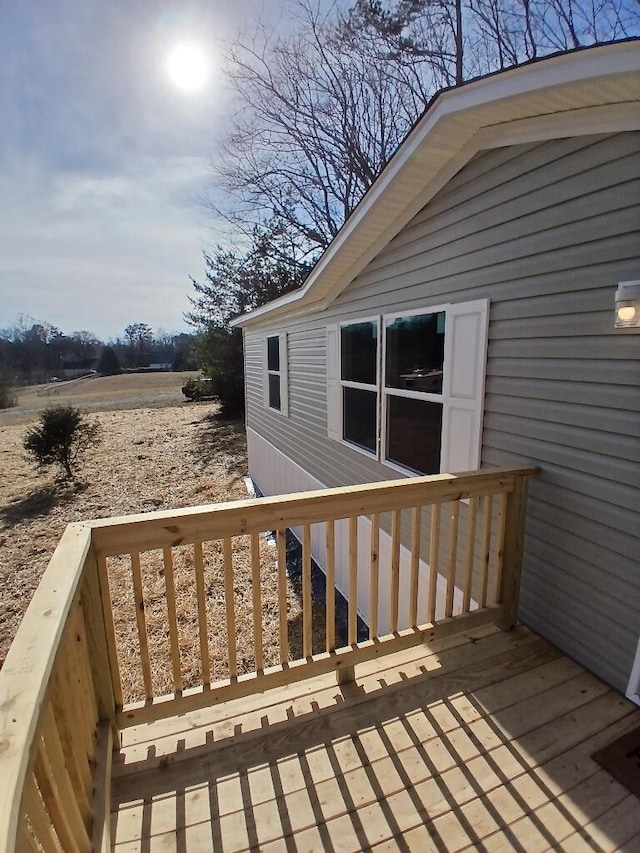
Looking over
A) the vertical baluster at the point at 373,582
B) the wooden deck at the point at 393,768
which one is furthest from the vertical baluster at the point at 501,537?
the vertical baluster at the point at 373,582

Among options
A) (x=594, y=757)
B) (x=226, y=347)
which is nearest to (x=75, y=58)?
(x=594, y=757)

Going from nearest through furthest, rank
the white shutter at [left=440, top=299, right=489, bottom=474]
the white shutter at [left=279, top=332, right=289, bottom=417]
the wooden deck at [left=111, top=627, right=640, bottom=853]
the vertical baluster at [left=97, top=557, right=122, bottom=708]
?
the wooden deck at [left=111, top=627, right=640, bottom=853]
the vertical baluster at [left=97, top=557, right=122, bottom=708]
the white shutter at [left=440, top=299, right=489, bottom=474]
the white shutter at [left=279, top=332, right=289, bottom=417]

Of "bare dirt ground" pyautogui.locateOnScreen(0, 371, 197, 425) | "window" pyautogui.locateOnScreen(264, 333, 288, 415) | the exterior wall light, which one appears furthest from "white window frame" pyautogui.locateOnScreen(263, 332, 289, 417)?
"bare dirt ground" pyautogui.locateOnScreen(0, 371, 197, 425)

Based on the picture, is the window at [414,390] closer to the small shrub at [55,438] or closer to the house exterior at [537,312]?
the house exterior at [537,312]

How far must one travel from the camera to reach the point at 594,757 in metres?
1.77

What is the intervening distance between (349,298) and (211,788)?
13.7ft

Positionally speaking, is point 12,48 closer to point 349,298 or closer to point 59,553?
point 349,298

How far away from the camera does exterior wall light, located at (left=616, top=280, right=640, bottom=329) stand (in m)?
1.84

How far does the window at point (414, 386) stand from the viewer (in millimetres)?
2971

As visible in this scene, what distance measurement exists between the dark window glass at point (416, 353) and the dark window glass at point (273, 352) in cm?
375

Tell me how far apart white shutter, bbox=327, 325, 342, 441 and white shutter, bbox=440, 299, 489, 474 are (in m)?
1.93

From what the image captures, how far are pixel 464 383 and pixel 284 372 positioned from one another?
14.3 ft

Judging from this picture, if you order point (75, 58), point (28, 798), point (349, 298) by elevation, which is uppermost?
point (75, 58)

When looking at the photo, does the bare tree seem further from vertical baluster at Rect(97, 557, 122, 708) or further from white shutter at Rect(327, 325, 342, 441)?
vertical baluster at Rect(97, 557, 122, 708)
